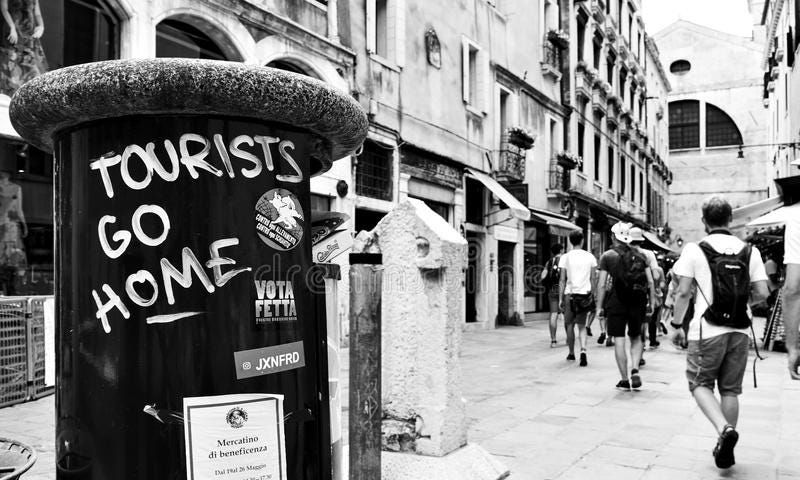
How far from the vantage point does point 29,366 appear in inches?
269

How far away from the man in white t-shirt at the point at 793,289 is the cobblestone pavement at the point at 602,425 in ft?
3.23

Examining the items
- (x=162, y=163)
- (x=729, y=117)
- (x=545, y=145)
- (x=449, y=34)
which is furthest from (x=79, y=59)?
(x=729, y=117)

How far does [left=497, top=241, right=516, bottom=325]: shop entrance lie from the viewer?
18.5 m

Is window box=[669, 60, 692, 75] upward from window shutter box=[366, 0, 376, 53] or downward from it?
upward

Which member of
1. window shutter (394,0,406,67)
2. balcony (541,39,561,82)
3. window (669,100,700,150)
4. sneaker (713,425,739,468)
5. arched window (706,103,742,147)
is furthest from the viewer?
window (669,100,700,150)

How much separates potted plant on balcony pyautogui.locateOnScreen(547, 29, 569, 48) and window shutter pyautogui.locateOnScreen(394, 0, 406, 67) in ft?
29.2

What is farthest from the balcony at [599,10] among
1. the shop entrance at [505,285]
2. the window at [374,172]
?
the window at [374,172]

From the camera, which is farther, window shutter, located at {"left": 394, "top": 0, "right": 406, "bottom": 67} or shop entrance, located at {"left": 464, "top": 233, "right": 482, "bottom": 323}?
shop entrance, located at {"left": 464, "top": 233, "right": 482, "bottom": 323}

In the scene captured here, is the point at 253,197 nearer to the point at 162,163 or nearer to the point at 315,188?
the point at 162,163

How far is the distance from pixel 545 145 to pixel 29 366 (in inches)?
682

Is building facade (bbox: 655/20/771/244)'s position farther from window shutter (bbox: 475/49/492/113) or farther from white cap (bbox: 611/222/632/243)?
white cap (bbox: 611/222/632/243)

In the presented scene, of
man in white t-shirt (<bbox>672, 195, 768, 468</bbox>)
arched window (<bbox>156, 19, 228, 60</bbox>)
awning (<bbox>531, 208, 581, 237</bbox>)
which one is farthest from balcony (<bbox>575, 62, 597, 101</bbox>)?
man in white t-shirt (<bbox>672, 195, 768, 468</bbox>)

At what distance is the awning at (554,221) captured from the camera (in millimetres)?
19484

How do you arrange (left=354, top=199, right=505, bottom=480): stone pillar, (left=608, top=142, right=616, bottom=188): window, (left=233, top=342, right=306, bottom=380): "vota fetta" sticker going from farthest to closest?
(left=608, top=142, right=616, bottom=188): window, (left=354, top=199, right=505, bottom=480): stone pillar, (left=233, top=342, right=306, bottom=380): "vota fetta" sticker
